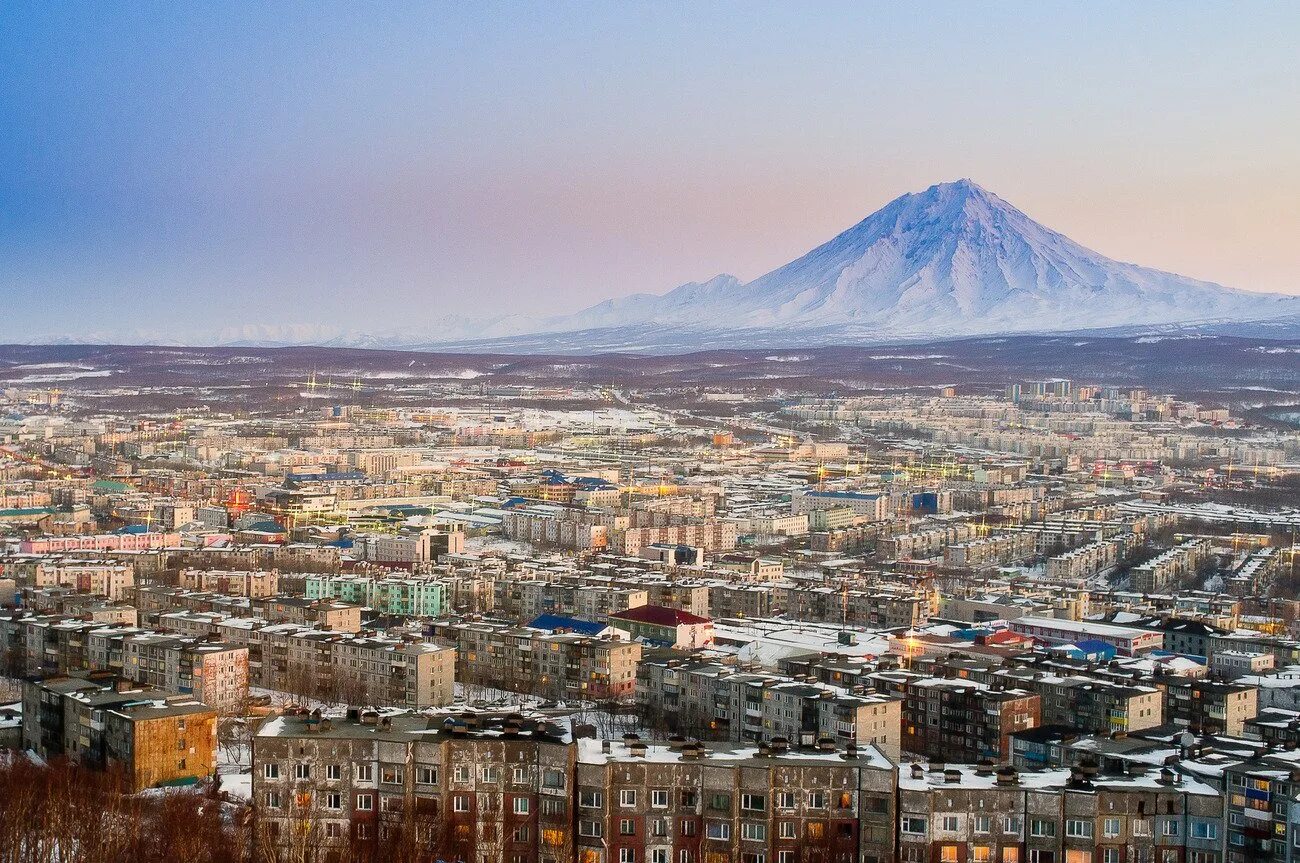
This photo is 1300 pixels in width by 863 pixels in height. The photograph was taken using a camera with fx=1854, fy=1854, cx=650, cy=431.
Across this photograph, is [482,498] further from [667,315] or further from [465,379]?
[667,315]

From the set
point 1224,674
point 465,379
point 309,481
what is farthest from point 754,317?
point 1224,674

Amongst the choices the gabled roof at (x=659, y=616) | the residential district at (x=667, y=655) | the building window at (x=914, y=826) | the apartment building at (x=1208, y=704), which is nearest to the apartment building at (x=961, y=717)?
the residential district at (x=667, y=655)

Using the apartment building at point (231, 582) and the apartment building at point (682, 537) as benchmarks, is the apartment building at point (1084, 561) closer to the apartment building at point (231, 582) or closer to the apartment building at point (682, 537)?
the apartment building at point (682, 537)

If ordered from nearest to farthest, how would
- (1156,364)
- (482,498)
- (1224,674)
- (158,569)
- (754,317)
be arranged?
(1224,674)
(158,569)
(482,498)
(1156,364)
(754,317)

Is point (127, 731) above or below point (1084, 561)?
above

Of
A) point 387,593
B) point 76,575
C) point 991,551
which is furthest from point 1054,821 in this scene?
point 991,551

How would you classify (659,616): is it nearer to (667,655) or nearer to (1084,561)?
(667,655)

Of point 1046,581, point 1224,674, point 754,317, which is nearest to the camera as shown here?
point 1224,674
